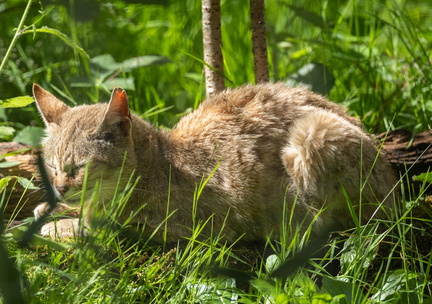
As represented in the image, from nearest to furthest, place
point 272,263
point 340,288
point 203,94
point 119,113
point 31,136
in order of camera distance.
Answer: point 340,288 < point 272,263 < point 119,113 < point 31,136 < point 203,94

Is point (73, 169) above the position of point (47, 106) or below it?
below

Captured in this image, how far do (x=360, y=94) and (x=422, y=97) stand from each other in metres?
0.46

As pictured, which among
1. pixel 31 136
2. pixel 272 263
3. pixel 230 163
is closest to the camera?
pixel 272 263

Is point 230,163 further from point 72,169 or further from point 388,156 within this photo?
point 388,156

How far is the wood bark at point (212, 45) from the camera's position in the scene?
154 inches

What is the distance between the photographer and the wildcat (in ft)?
10.8

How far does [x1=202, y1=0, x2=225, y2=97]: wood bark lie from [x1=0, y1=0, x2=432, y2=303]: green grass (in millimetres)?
Answer: 169

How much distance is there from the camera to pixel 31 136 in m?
3.92

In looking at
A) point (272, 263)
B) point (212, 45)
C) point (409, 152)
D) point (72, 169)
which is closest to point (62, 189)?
point (72, 169)

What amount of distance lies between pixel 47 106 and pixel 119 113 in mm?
595

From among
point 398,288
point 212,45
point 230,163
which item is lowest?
point 398,288

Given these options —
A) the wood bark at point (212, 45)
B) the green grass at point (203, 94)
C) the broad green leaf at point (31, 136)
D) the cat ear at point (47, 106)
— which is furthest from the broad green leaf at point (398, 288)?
the broad green leaf at point (31, 136)

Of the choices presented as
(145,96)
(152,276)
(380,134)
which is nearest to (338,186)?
(380,134)

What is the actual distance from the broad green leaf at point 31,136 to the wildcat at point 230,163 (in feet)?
1.23
